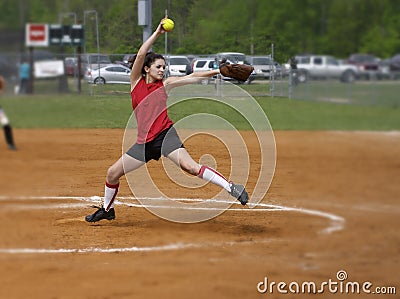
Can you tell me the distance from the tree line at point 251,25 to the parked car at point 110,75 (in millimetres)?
157

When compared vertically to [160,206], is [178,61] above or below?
above

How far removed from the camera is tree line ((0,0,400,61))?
Answer: 19.6 feet

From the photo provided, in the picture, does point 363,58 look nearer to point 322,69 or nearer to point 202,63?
point 322,69

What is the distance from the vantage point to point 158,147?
520cm

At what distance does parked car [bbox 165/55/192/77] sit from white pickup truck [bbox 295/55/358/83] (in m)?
3.00

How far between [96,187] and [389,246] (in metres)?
2.34

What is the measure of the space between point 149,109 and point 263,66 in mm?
1415

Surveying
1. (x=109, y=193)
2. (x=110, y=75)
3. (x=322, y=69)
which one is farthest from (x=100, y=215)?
(x=322, y=69)

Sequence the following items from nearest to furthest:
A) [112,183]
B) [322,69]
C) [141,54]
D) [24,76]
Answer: [141,54], [112,183], [322,69], [24,76]

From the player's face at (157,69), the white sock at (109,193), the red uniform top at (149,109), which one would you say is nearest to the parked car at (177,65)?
the red uniform top at (149,109)

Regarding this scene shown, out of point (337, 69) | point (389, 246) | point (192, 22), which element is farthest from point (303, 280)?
point (337, 69)

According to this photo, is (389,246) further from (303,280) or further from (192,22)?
(192,22)

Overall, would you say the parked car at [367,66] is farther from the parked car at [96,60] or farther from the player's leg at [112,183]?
the player's leg at [112,183]

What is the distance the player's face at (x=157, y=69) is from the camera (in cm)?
498
